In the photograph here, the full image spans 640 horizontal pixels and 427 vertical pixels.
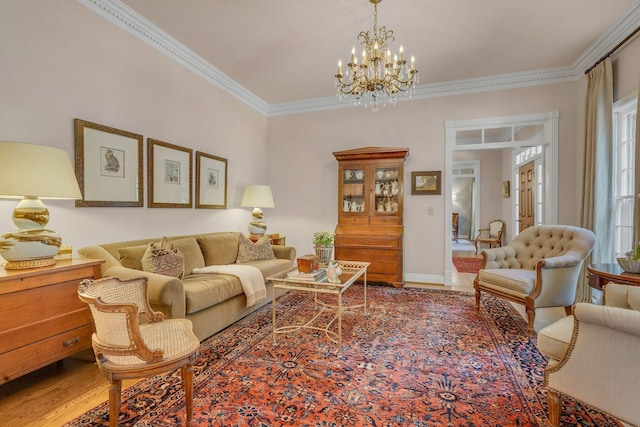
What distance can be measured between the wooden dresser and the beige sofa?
305 millimetres

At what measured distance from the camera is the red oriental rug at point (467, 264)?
217 inches

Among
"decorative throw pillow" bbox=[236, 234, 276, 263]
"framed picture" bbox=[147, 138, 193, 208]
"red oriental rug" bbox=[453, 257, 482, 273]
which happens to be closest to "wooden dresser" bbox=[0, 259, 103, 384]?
"framed picture" bbox=[147, 138, 193, 208]

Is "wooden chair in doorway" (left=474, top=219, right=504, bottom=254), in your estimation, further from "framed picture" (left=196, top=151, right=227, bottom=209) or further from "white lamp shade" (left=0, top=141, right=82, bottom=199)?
"white lamp shade" (left=0, top=141, right=82, bottom=199)

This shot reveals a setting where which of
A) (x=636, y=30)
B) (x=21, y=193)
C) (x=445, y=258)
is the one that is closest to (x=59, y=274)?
(x=21, y=193)

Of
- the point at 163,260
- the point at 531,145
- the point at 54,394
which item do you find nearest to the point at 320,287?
the point at 163,260

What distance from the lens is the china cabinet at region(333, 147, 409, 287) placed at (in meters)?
4.23

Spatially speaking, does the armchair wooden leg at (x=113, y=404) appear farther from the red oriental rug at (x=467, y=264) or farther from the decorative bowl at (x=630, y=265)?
the red oriental rug at (x=467, y=264)

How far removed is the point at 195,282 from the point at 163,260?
32cm

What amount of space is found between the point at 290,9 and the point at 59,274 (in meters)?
2.77

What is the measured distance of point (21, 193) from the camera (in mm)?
1684

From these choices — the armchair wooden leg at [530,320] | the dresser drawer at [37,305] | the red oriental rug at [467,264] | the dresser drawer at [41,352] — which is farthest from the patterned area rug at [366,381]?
the red oriental rug at [467,264]

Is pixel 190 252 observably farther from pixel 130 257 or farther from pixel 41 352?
pixel 41 352

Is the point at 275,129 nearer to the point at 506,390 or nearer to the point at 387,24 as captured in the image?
the point at 387,24

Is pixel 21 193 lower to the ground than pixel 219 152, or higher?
lower
